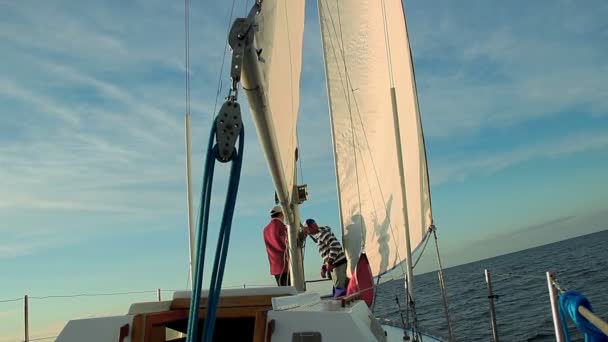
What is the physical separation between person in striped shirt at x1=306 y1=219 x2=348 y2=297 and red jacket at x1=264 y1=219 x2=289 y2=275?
0.45m

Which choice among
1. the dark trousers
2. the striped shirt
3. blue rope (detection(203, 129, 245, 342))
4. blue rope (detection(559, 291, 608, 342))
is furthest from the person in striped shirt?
blue rope (detection(203, 129, 245, 342))

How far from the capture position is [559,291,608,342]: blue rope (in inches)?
136

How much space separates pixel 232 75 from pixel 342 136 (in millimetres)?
7140

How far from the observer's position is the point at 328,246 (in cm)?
764

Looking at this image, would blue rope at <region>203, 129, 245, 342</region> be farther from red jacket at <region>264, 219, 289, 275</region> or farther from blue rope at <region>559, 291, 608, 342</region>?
red jacket at <region>264, 219, 289, 275</region>

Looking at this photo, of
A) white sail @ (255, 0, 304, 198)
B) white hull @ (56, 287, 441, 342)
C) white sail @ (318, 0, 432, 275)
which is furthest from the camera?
white sail @ (318, 0, 432, 275)

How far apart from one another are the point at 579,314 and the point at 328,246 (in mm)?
4351

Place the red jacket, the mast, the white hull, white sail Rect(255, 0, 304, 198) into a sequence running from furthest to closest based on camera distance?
the red jacket → white sail Rect(255, 0, 304, 198) → the mast → the white hull

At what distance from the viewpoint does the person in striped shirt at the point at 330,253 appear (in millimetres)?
7535

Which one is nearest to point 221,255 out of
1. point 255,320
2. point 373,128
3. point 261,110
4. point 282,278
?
point 255,320

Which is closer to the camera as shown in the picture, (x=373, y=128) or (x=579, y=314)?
(x=579, y=314)

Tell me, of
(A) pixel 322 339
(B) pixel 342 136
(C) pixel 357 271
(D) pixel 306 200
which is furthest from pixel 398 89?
(A) pixel 322 339

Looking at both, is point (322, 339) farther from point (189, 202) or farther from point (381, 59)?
point (381, 59)

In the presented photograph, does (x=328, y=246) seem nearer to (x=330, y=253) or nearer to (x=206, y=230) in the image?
(x=330, y=253)
